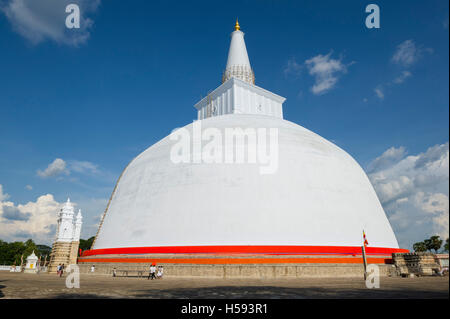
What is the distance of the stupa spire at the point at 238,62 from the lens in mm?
32562

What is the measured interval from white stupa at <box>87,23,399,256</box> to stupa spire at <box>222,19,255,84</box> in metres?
10.6

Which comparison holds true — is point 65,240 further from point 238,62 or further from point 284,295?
point 284,295

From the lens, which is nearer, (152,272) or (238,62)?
(152,272)

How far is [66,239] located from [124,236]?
13.8 metres

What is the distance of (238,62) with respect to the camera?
109 feet

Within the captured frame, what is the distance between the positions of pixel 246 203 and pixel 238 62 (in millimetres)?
20784

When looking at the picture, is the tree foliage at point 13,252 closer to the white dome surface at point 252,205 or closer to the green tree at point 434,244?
the white dome surface at point 252,205

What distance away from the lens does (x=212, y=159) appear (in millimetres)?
19656

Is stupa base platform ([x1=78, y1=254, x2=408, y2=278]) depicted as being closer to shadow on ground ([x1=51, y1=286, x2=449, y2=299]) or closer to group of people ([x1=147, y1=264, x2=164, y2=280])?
group of people ([x1=147, y1=264, x2=164, y2=280])

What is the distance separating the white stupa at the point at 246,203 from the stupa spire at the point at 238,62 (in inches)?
419

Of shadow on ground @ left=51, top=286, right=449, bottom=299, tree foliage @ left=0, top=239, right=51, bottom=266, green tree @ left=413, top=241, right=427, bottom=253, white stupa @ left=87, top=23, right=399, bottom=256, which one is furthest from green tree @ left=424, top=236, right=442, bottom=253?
tree foliage @ left=0, top=239, right=51, bottom=266

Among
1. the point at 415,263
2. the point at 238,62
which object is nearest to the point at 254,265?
the point at 415,263
